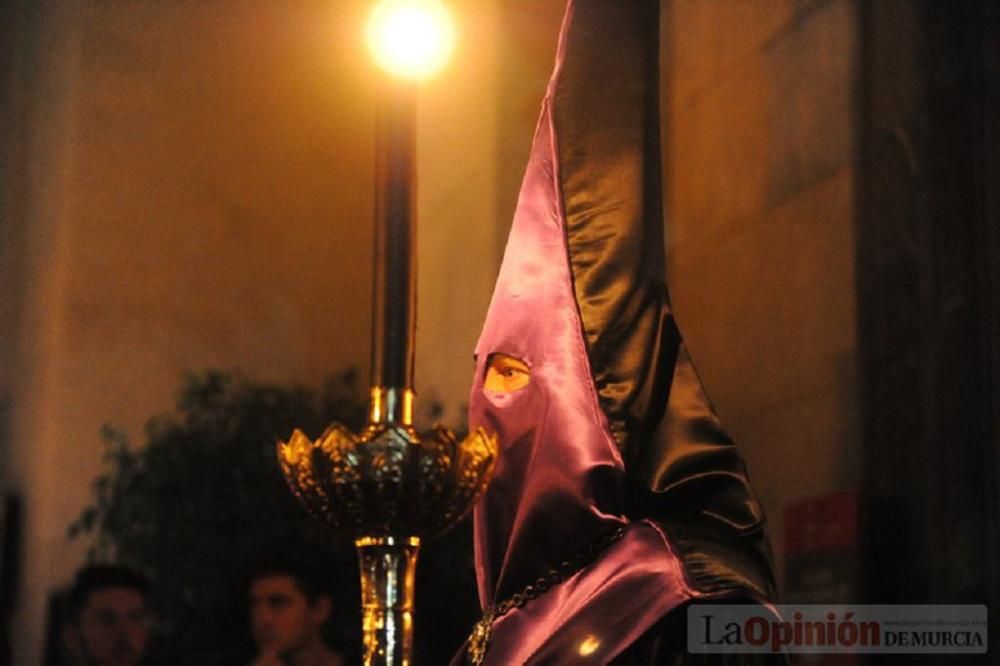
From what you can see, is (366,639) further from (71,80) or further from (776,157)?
(71,80)

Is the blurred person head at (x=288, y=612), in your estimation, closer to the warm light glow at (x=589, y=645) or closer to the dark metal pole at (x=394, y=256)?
the warm light glow at (x=589, y=645)

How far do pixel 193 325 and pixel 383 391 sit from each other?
118cm

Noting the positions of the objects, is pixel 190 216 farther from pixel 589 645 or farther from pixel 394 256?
pixel 394 256

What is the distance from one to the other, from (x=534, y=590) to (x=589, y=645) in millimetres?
139

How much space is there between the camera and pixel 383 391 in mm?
918

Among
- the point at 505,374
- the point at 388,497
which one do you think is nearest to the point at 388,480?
the point at 388,497

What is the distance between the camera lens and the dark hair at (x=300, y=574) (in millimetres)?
1985

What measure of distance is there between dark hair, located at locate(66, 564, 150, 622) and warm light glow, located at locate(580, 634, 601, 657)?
2.56 ft

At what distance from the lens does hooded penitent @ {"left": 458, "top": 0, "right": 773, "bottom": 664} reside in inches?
54.0

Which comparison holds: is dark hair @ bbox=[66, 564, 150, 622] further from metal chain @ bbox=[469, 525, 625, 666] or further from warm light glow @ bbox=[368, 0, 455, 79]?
warm light glow @ bbox=[368, 0, 455, 79]

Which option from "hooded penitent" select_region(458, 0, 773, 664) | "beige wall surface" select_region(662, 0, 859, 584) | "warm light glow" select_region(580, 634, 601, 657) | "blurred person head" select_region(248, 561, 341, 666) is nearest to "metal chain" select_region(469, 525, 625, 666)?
"hooded penitent" select_region(458, 0, 773, 664)

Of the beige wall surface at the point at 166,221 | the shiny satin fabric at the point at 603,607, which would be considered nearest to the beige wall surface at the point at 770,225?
the shiny satin fabric at the point at 603,607

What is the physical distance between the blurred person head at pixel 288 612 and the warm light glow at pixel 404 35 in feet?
3.76

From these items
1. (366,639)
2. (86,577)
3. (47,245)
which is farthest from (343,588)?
(366,639)
